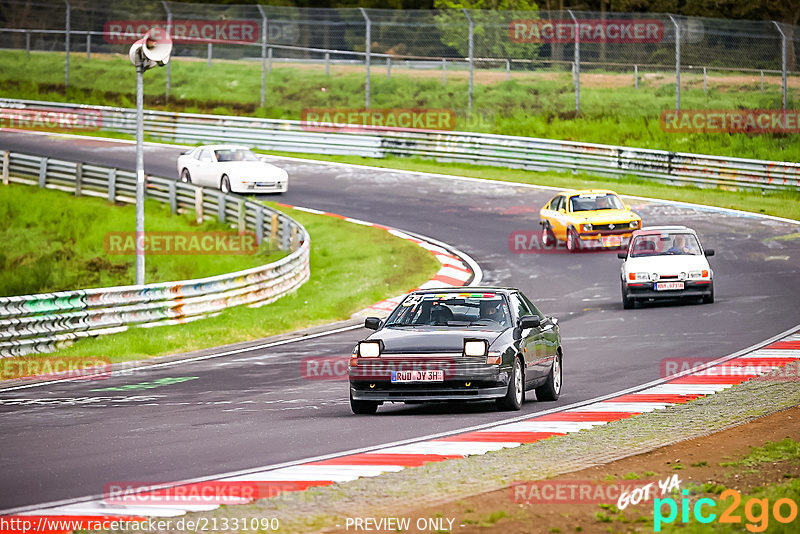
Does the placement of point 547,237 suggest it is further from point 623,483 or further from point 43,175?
point 623,483

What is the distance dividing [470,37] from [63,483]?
102ft

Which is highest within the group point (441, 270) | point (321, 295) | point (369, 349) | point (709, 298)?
point (369, 349)

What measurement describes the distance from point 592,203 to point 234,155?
1275 centimetres

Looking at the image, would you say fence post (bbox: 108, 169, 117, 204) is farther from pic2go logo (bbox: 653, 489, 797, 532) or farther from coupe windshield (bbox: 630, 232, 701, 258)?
pic2go logo (bbox: 653, 489, 797, 532)

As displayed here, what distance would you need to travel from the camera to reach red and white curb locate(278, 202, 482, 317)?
881 inches

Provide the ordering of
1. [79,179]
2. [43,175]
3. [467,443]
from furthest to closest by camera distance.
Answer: [43,175] < [79,179] < [467,443]

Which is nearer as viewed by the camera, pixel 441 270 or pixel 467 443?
pixel 467 443

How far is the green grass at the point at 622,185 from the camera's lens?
32.6 m

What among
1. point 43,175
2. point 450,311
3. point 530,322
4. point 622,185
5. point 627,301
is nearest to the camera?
point 530,322

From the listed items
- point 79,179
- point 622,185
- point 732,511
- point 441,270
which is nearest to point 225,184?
point 79,179

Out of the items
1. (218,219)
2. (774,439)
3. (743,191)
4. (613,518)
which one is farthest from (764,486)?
(743,191)

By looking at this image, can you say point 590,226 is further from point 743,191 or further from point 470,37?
point 470,37

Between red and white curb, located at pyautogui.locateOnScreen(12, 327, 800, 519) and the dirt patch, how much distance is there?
1.29m

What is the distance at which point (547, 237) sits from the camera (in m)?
28.0
